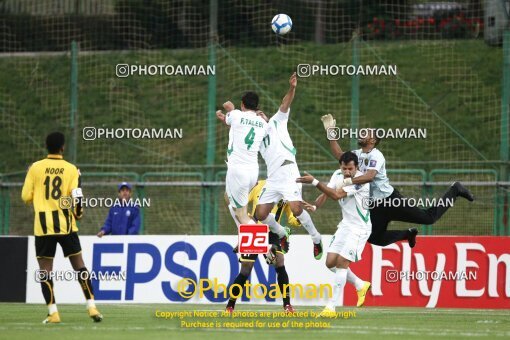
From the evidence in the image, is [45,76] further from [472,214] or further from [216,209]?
[472,214]

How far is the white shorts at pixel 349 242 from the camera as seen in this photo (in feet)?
48.9

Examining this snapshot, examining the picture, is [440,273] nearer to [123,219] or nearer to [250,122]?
[250,122]

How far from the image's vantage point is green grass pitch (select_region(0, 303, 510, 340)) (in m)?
12.1

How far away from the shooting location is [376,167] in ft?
51.5

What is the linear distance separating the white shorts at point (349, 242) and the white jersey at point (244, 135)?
182 centimetres

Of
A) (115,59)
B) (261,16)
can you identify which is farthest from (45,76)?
(261,16)

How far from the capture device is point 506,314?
54.5 feet

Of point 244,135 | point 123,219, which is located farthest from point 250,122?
point 123,219

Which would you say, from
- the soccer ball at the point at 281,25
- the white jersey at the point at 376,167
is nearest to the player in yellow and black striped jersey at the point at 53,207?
the white jersey at the point at 376,167

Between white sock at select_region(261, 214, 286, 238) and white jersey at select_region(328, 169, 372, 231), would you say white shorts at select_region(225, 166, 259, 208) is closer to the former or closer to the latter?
white sock at select_region(261, 214, 286, 238)

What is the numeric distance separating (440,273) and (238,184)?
5071mm

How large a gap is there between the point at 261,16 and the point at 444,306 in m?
13.5

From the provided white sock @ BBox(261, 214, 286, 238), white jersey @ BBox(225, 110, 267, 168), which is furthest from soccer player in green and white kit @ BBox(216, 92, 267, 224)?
white sock @ BBox(261, 214, 286, 238)

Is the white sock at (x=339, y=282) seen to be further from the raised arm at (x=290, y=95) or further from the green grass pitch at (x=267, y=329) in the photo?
the raised arm at (x=290, y=95)
